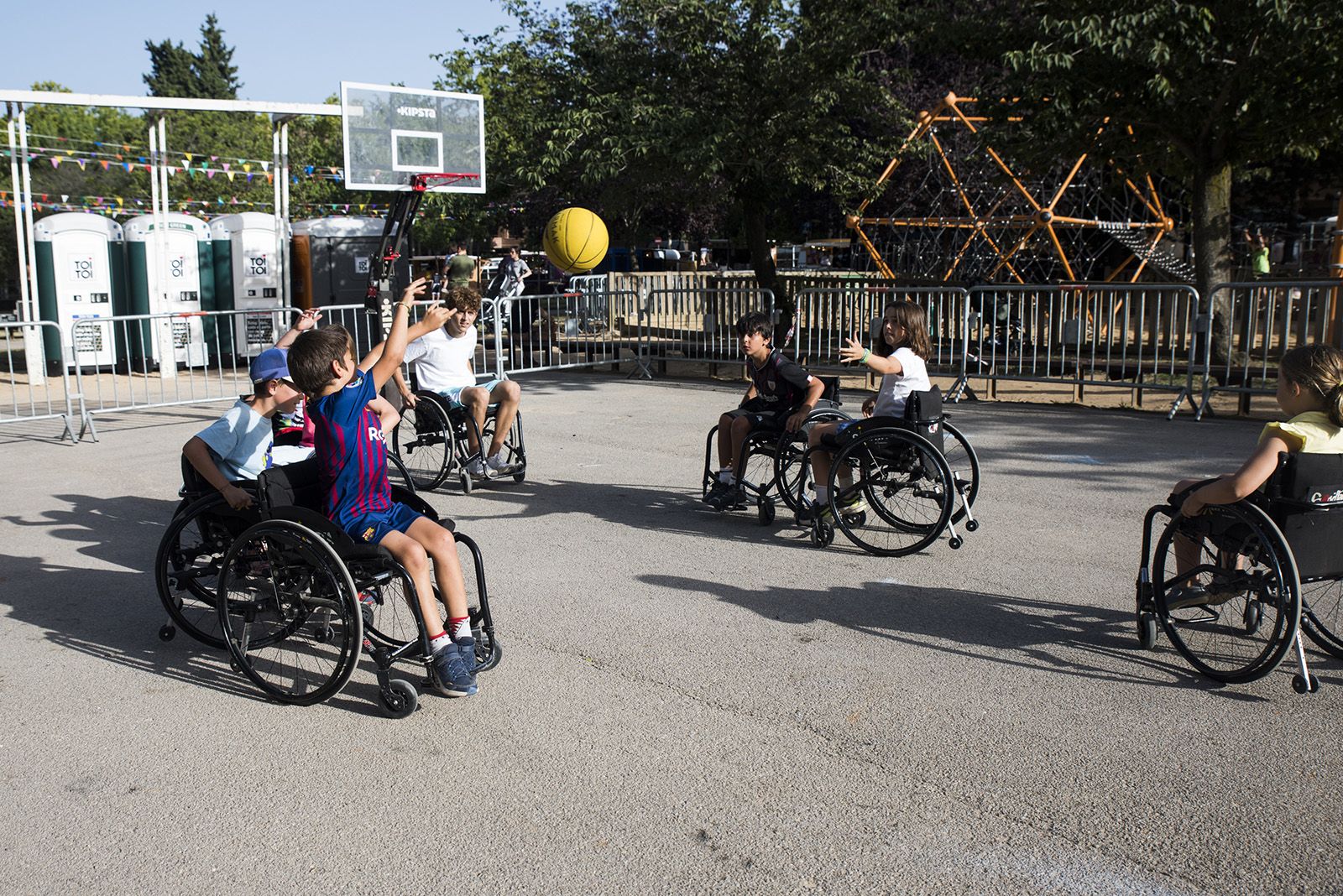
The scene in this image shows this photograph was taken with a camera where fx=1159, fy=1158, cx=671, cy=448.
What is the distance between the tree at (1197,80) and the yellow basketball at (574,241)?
489 centimetres

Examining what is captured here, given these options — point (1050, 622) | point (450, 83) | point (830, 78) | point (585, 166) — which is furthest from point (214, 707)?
point (450, 83)

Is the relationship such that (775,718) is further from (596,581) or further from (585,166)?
(585,166)

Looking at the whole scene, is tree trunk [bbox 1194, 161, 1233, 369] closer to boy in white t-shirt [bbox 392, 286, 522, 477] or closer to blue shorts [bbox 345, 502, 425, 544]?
boy in white t-shirt [bbox 392, 286, 522, 477]

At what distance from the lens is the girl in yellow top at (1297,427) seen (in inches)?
173

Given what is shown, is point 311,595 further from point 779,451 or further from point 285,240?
point 285,240

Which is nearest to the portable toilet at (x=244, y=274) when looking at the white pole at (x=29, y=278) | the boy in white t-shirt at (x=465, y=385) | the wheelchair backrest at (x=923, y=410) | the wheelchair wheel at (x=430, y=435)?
the white pole at (x=29, y=278)

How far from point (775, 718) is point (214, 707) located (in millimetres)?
2227

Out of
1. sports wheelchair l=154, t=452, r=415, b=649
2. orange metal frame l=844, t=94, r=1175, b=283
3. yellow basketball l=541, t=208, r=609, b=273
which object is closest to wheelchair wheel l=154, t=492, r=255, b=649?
sports wheelchair l=154, t=452, r=415, b=649

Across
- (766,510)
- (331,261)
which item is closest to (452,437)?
(766,510)

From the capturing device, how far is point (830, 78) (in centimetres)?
1588

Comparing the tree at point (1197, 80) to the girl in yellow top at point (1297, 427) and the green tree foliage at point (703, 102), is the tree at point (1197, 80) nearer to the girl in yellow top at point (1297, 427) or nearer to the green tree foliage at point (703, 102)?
the green tree foliage at point (703, 102)

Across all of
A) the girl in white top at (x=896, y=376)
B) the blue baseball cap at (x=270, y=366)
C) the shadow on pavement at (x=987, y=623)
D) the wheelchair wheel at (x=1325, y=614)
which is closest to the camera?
the wheelchair wheel at (x=1325, y=614)

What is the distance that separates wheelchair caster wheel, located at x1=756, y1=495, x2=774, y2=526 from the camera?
736cm

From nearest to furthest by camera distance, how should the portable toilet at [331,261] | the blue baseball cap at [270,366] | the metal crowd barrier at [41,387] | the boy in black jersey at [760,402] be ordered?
the blue baseball cap at [270,366] → the boy in black jersey at [760,402] → the metal crowd barrier at [41,387] → the portable toilet at [331,261]
